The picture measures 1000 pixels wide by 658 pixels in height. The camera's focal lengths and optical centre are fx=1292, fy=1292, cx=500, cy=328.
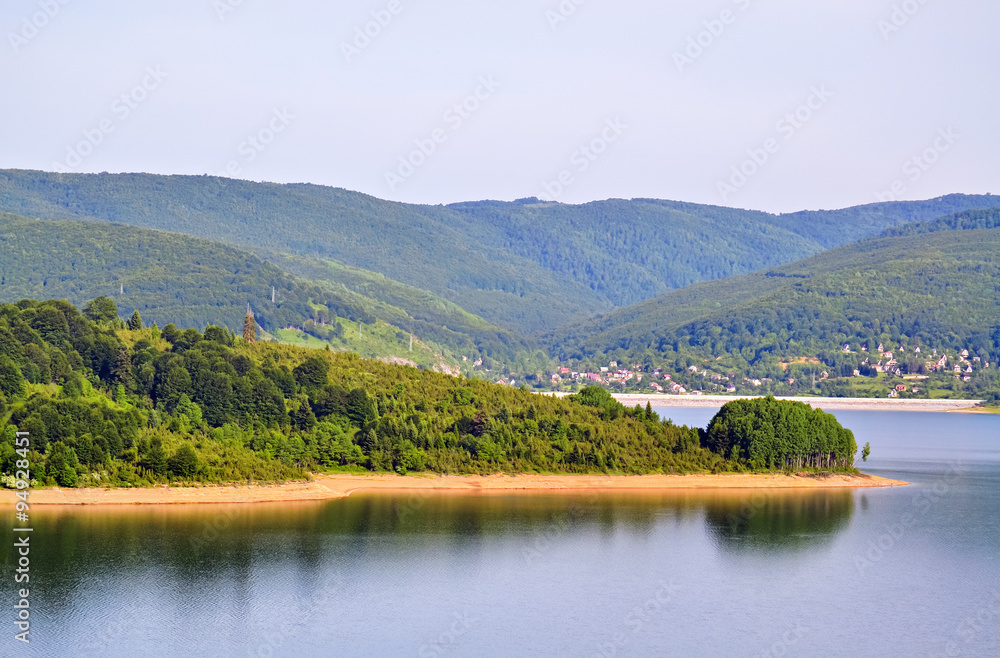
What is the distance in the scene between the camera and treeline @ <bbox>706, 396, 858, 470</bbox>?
94.8 meters

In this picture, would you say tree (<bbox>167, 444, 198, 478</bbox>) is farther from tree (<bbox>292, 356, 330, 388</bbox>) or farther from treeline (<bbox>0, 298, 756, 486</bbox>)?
tree (<bbox>292, 356, 330, 388</bbox>)

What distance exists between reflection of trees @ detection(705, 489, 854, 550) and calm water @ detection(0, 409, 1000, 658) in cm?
26

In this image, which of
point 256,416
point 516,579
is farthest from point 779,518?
point 256,416

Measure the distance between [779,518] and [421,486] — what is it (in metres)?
24.1

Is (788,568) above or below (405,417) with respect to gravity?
below

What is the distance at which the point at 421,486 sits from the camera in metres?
87.6

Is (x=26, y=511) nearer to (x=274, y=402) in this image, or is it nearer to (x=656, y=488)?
(x=274, y=402)

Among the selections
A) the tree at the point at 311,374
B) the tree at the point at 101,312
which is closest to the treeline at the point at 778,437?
the tree at the point at 311,374

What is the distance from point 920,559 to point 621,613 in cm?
2116

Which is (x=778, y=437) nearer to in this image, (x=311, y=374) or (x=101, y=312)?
(x=311, y=374)

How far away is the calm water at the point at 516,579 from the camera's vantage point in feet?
167

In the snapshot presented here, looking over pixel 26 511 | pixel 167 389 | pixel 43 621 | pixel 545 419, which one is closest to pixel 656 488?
pixel 545 419

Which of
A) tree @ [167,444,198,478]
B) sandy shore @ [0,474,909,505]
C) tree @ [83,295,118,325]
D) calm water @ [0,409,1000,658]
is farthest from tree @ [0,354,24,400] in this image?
tree @ [83,295,118,325]

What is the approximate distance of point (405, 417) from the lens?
310 ft
